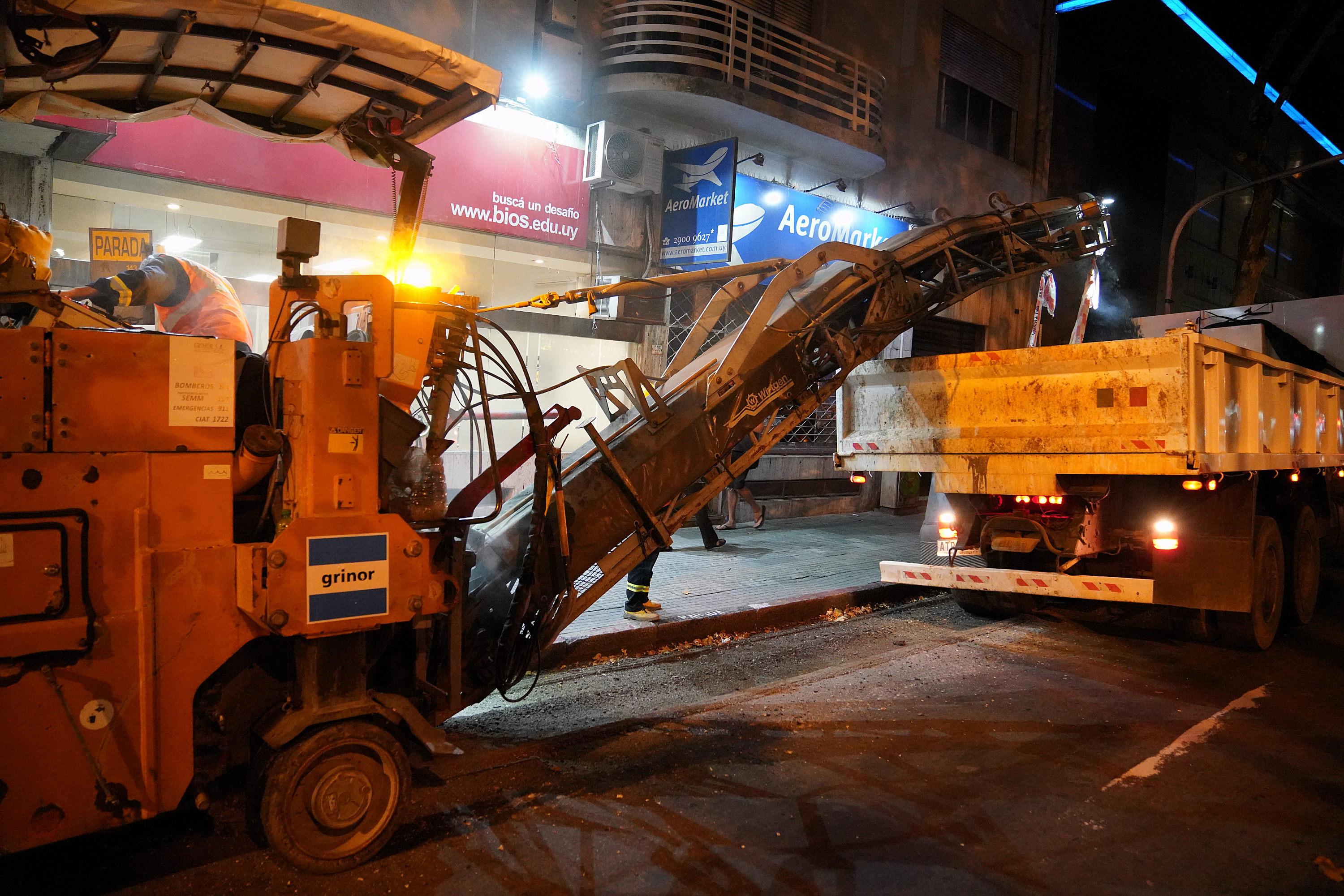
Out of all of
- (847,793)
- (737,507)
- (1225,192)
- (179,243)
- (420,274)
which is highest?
(1225,192)

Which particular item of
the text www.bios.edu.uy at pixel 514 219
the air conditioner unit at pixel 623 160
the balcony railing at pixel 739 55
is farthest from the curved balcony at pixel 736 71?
the text www.bios.edu.uy at pixel 514 219

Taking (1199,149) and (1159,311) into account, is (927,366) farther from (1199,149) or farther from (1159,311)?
(1199,149)

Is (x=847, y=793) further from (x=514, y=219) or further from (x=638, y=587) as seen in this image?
(x=514, y=219)

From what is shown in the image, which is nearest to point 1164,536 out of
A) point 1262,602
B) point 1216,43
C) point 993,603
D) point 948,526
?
point 1262,602

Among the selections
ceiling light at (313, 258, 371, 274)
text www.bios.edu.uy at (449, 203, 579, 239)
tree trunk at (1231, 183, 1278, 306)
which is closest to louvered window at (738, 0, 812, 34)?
text www.bios.edu.uy at (449, 203, 579, 239)

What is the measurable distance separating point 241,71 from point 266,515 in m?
1.92

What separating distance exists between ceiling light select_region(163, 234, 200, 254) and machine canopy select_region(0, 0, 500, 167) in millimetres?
4596

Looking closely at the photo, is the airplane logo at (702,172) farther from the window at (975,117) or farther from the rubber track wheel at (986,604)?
the window at (975,117)

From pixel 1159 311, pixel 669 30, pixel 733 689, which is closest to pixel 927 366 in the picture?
pixel 733 689

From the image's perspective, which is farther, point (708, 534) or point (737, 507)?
point (737, 507)

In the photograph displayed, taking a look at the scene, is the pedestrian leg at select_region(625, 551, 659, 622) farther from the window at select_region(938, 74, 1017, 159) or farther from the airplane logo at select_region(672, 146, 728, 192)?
the window at select_region(938, 74, 1017, 159)

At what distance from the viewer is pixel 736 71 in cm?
1053

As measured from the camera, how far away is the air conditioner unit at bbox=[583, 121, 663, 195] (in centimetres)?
994

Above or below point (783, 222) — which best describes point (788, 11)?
above
